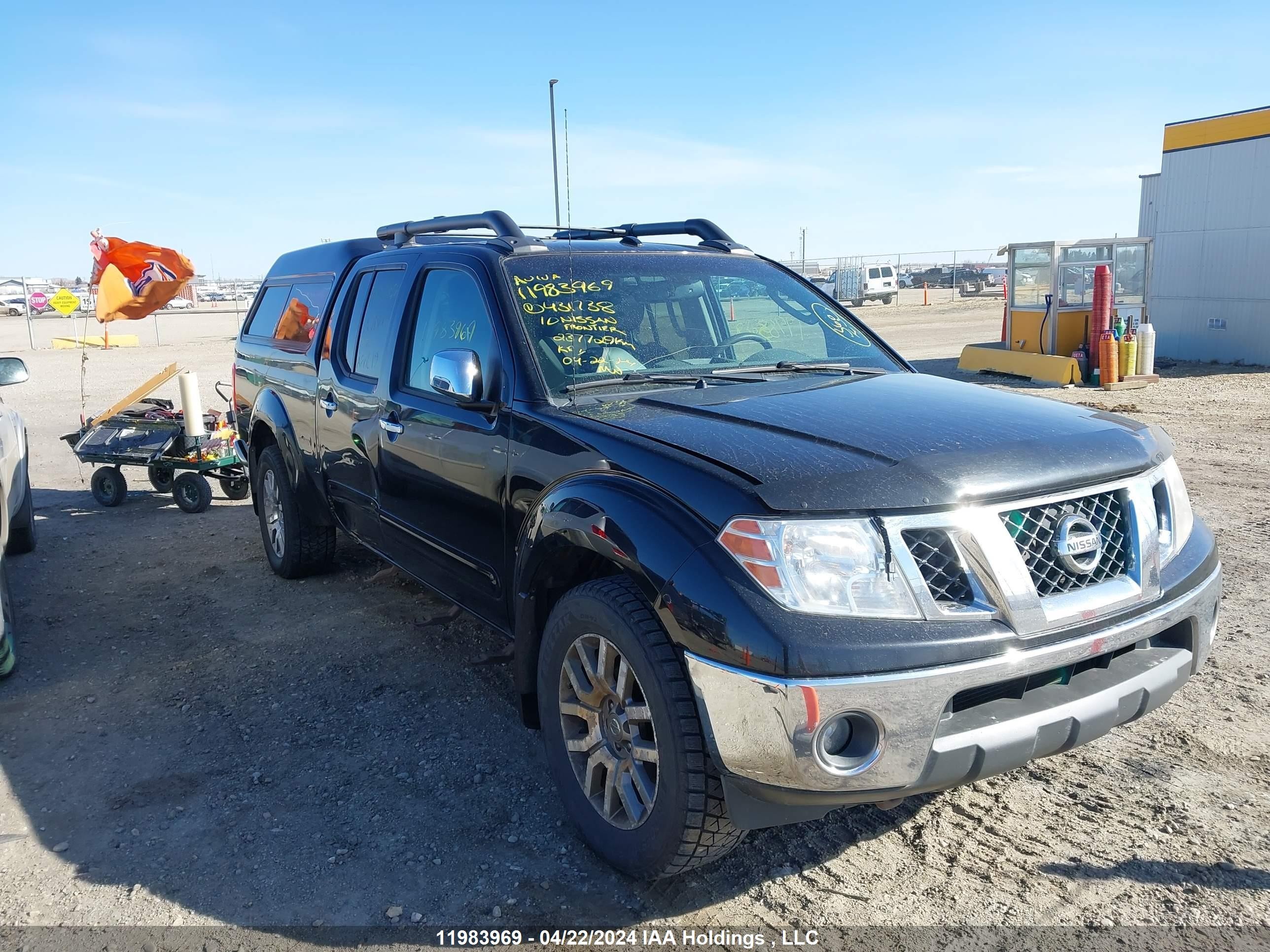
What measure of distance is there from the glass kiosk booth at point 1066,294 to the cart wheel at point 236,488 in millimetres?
11916

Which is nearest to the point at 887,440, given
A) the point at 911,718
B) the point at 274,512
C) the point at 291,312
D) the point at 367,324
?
the point at 911,718

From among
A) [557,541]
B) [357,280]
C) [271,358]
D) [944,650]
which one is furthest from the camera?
[271,358]

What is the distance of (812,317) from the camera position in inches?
173

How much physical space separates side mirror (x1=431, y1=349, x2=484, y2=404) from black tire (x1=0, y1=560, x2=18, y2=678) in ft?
8.61

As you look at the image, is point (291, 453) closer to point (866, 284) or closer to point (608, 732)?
point (608, 732)

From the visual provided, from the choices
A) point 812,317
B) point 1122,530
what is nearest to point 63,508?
point 812,317

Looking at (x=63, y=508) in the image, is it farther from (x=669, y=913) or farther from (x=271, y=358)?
(x=669, y=913)

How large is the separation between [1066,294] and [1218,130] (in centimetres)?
492

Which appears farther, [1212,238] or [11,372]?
[1212,238]

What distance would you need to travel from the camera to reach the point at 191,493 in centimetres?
845

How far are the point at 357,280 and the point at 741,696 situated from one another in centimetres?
352

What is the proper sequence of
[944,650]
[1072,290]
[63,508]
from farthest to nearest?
1. [1072,290]
2. [63,508]
3. [944,650]

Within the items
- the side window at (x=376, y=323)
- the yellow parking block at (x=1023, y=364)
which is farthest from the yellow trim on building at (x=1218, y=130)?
the side window at (x=376, y=323)

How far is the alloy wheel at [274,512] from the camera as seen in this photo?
609 centimetres
